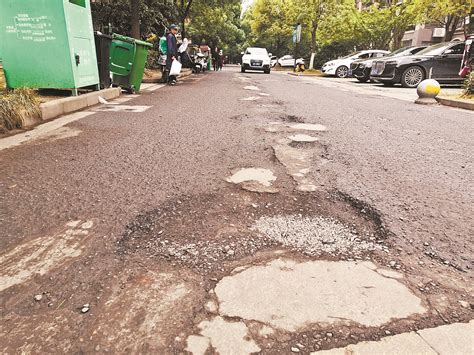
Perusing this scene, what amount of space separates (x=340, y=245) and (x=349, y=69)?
19.8 meters

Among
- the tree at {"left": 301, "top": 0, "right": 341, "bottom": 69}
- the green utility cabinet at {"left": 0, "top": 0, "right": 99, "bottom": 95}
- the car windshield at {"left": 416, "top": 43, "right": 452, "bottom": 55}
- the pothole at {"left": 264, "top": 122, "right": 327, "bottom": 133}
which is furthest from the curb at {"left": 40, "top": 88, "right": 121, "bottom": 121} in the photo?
the tree at {"left": 301, "top": 0, "right": 341, "bottom": 69}

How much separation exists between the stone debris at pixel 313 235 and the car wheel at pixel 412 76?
39.0ft

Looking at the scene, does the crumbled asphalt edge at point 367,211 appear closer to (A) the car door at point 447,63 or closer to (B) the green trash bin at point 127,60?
(B) the green trash bin at point 127,60

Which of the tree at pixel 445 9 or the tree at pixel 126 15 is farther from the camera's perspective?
the tree at pixel 445 9

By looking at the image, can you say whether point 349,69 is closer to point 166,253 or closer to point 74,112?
point 74,112

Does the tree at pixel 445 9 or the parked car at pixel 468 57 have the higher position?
the tree at pixel 445 9

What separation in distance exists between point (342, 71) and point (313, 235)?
20.0m

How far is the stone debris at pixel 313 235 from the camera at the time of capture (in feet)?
5.45

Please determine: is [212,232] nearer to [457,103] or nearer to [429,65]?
[457,103]

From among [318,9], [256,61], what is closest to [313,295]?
[256,61]

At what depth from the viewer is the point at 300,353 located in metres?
1.08

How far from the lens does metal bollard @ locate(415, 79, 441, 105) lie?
7.66 meters

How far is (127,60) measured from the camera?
737cm

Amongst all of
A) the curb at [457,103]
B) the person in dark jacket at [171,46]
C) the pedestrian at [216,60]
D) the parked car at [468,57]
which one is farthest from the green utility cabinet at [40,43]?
the pedestrian at [216,60]
